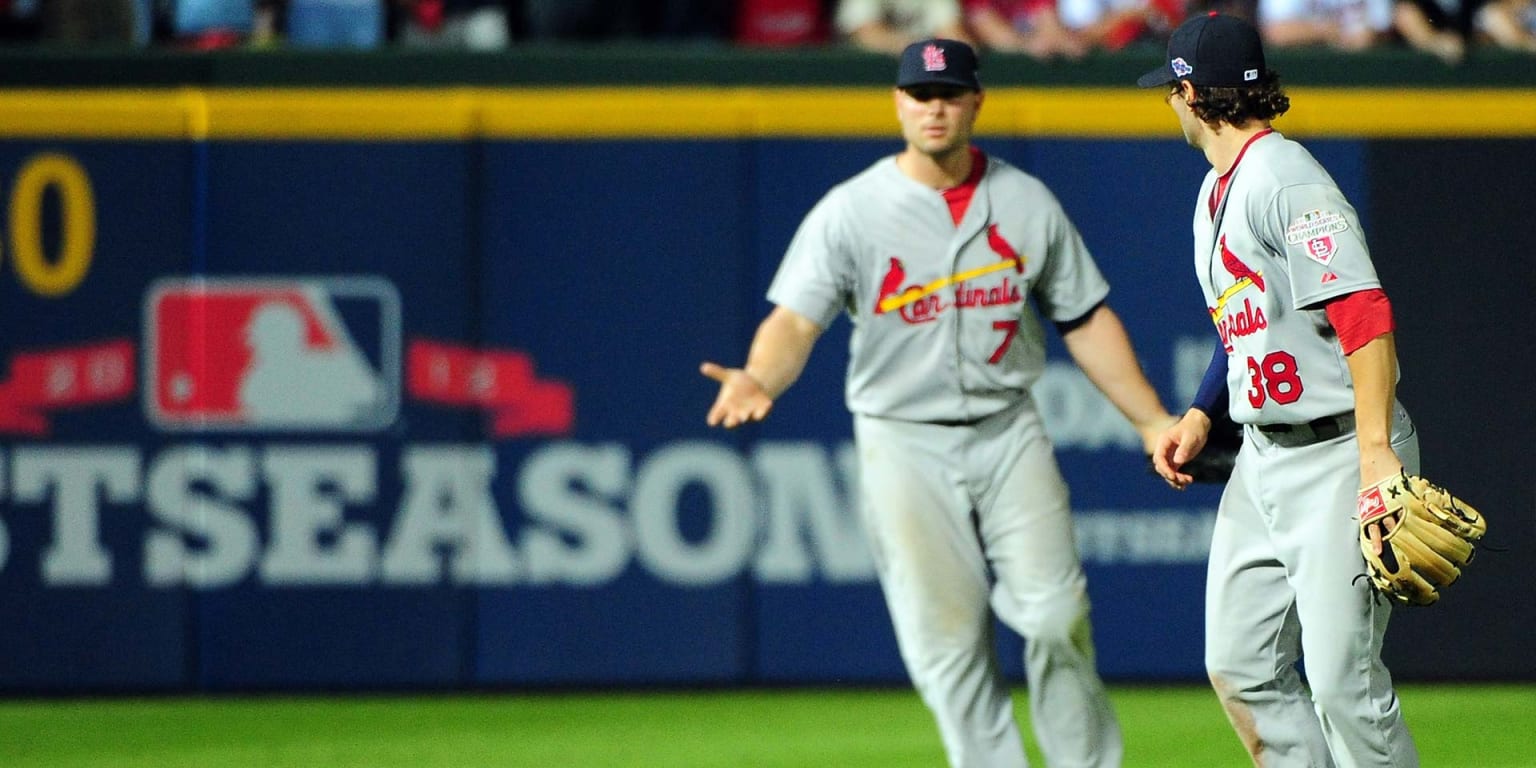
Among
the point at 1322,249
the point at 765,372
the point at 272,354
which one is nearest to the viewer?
the point at 1322,249

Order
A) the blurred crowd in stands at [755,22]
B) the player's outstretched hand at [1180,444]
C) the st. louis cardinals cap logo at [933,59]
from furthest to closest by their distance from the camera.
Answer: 1. the blurred crowd in stands at [755,22]
2. the st. louis cardinals cap logo at [933,59]
3. the player's outstretched hand at [1180,444]

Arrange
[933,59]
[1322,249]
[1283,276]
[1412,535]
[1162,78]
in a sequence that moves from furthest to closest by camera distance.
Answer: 1. [933,59]
2. [1162,78]
3. [1283,276]
4. [1322,249]
5. [1412,535]

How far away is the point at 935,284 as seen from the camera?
5.22m

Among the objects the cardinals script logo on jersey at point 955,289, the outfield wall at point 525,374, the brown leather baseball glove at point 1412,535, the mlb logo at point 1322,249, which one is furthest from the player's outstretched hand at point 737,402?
the outfield wall at point 525,374

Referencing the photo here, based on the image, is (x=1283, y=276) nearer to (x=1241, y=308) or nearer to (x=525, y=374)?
(x=1241, y=308)

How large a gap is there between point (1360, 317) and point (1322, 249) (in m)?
0.16

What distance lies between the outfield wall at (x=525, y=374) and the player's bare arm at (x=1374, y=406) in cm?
387

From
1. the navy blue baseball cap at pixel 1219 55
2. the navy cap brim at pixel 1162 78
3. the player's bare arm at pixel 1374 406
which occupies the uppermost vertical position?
the navy blue baseball cap at pixel 1219 55

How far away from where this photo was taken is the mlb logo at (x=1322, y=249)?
4.04 metres

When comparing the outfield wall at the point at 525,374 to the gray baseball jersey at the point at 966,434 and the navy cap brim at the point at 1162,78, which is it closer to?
the gray baseball jersey at the point at 966,434

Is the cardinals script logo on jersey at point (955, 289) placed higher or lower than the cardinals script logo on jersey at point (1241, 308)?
lower

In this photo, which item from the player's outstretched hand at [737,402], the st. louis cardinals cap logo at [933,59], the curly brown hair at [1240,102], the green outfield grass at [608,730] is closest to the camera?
the curly brown hair at [1240,102]

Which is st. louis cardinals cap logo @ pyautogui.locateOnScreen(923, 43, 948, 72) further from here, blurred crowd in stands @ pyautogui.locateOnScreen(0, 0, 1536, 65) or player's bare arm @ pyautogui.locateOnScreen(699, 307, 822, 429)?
blurred crowd in stands @ pyautogui.locateOnScreen(0, 0, 1536, 65)

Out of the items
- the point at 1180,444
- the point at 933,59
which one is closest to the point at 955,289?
the point at 933,59
